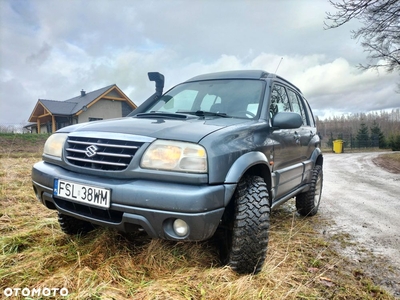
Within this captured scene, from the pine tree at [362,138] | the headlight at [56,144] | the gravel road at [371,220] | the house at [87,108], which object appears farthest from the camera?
the pine tree at [362,138]

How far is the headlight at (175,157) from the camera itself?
70.0 inches

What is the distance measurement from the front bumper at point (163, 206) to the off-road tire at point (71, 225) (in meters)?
0.83

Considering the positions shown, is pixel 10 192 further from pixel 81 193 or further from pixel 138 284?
pixel 138 284

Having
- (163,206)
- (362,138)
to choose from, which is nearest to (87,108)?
(163,206)

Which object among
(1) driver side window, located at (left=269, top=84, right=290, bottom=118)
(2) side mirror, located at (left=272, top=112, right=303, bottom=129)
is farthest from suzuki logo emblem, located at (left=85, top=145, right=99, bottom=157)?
(1) driver side window, located at (left=269, top=84, right=290, bottom=118)

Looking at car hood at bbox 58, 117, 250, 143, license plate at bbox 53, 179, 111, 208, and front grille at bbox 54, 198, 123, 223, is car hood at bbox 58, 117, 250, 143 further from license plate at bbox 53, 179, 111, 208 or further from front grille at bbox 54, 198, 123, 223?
front grille at bbox 54, 198, 123, 223

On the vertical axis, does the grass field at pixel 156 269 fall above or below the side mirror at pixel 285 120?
below

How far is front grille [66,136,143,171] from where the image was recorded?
1.87 meters

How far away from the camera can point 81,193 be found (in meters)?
1.90

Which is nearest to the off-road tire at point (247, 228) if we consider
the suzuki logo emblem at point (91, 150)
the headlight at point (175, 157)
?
the headlight at point (175, 157)

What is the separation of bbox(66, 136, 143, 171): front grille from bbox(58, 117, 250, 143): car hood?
0.10 meters

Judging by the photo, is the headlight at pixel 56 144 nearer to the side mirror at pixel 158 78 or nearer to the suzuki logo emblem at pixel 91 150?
the suzuki logo emblem at pixel 91 150

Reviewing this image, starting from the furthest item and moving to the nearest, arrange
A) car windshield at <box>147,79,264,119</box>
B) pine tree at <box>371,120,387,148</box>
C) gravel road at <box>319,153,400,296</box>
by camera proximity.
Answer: pine tree at <box>371,120,387,148</box> < car windshield at <box>147,79,264,119</box> < gravel road at <box>319,153,400,296</box>

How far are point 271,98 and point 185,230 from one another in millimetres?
1704
